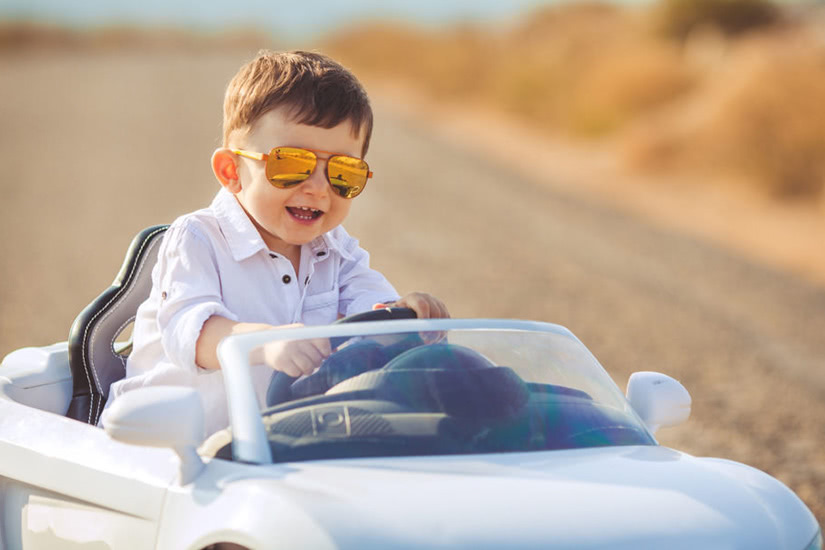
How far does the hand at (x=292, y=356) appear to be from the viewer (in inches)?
98.8

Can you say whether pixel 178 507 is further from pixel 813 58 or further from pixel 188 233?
pixel 813 58

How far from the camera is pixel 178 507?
7.48 feet

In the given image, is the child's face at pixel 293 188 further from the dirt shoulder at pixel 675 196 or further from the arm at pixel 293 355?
the dirt shoulder at pixel 675 196

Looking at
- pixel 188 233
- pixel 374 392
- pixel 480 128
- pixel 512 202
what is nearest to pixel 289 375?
pixel 374 392

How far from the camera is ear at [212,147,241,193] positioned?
10.6 ft

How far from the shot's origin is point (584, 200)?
16.8 m

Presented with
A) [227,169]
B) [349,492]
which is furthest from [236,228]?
[349,492]

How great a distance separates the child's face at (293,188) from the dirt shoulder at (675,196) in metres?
9.27

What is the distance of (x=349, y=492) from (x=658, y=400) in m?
1.05

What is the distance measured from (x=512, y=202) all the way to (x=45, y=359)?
12835mm

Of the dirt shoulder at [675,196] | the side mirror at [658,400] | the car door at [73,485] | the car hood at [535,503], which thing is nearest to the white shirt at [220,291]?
the car door at [73,485]

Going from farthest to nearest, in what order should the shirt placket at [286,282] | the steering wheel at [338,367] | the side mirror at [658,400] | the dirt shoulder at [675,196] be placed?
the dirt shoulder at [675,196] → the shirt placket at [286,282] → the side mirror at [658,400] → the steering wheel at [338,367]

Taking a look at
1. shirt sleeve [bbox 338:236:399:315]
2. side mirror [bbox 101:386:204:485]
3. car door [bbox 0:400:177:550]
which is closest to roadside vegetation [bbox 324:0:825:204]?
shirt sleeve [bbox 338:236:399:315]

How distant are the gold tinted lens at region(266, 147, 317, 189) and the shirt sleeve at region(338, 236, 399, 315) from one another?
22.0 inches
